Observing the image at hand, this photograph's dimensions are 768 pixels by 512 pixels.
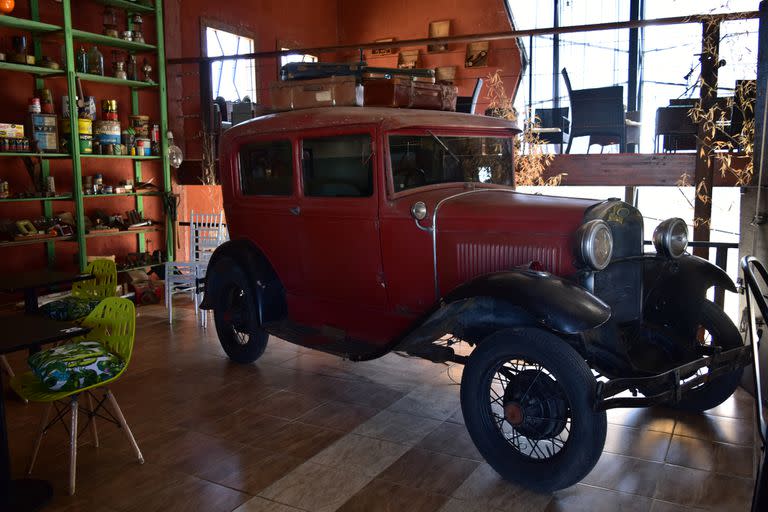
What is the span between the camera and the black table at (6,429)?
2572mm

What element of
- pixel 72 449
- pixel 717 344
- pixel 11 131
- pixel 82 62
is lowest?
pixel 72 449

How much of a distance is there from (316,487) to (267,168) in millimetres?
2196

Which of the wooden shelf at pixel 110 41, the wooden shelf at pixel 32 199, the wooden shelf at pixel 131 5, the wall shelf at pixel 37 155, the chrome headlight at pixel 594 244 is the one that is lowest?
the chrome headlight at pixel 594 244

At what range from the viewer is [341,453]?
3102 millimetres

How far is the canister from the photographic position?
671cm

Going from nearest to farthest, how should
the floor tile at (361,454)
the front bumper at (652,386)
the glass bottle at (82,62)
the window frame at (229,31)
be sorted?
the front bumper at (652,386) → the floor tile at (361,454) → the glass bottle at (82,62) → the window frame at (229,31)

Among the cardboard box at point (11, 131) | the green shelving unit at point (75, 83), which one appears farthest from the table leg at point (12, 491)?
the cardboard box at point (11, 131)

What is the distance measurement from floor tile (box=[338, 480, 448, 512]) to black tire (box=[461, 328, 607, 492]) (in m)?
0.36

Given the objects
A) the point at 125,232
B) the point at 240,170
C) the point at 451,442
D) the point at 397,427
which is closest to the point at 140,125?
the point at 125,232

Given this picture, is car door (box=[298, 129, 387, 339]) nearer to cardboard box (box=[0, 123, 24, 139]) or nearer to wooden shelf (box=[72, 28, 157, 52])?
cardboard box (box=[0, 123, 24, 139])

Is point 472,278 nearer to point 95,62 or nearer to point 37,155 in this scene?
point 37,155

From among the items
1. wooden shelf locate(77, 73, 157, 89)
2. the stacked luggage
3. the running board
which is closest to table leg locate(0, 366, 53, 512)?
the running board

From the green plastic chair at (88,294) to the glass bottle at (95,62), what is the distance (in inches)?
108

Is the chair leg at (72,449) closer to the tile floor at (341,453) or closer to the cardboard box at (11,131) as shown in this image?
the tile floor at (341,453)
